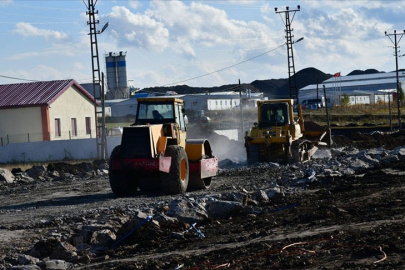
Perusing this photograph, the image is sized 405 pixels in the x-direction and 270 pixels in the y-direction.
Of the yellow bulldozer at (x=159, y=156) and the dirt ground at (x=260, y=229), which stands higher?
the yellow bulldozer at (x=159, y=156)

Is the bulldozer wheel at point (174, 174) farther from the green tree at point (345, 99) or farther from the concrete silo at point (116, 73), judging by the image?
the green tree at point (345, 99)

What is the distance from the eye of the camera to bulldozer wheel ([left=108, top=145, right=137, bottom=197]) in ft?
62.9

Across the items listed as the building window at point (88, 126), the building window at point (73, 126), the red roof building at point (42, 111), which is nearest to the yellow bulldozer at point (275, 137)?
the red roof building at point (42, 111)

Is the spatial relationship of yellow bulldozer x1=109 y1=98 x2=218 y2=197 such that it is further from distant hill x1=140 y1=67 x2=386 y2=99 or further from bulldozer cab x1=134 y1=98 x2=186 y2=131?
distant hill x1=140 y1=67 x2=386 y2=99

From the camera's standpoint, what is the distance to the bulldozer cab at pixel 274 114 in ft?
97.6

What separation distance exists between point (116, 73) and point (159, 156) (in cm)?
7240

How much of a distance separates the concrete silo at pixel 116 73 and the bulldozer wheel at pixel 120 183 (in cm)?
7113

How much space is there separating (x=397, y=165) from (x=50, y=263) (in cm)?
1796

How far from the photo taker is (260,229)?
12664 millimetres

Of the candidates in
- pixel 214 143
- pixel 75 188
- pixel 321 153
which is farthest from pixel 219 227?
pixel 214 143

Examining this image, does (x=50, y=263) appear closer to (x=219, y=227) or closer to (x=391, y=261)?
(x=219, y=227)

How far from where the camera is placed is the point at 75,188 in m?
23.7

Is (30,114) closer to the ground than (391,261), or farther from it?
farther from it

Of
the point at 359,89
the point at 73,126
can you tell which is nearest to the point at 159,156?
the point at 73,126
